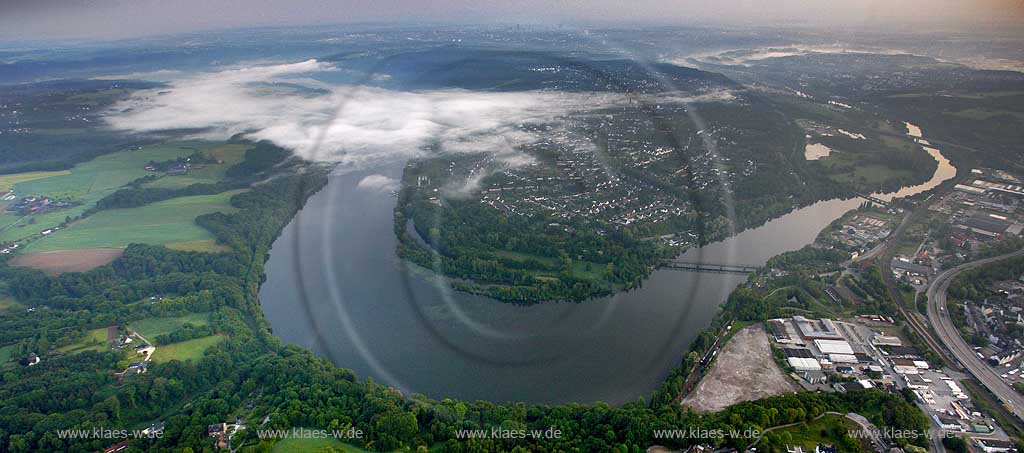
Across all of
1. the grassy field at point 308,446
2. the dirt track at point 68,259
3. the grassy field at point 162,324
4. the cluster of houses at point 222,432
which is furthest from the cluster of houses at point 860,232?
the dirt track at point 68,259

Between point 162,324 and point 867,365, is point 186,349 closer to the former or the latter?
point 162,324

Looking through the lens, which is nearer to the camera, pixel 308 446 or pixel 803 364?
pixel 308 446

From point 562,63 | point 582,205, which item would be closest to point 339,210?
point 582,205

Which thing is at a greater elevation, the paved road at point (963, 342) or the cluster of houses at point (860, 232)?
the cluster of houses at point (860, 232)

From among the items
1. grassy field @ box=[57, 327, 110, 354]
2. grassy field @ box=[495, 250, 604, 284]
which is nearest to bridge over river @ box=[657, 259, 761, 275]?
grassy field @ box=[495, 250, 604, 284]

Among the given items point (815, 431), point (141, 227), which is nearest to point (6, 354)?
point (141, 227)

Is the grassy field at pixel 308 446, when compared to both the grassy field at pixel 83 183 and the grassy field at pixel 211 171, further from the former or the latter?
the grassy field at pixel 211 171

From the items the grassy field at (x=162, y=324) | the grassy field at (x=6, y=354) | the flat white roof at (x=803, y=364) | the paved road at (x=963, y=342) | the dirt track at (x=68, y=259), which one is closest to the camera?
the paved road at (x=963, y=342)
